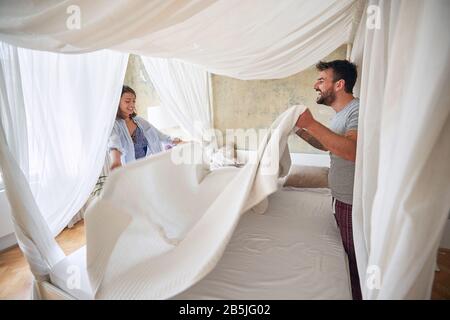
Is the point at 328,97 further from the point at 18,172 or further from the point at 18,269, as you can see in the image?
the point at 18,269

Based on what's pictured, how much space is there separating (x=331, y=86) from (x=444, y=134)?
94cm

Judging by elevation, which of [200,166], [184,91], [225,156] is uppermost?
[184,91]

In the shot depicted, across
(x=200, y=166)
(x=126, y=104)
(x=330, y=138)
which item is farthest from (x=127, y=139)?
(x=330, y=138)

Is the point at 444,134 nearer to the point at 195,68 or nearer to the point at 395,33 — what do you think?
the point at 395,33

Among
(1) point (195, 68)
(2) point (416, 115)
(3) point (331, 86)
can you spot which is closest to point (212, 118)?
(1) point (195, 68)

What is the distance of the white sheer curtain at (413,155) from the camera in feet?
1.93

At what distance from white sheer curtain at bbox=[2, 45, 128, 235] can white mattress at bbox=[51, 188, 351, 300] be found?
43cm

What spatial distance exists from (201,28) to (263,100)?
203cm

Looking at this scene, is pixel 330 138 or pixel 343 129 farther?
pixel 343 129

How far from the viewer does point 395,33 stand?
70 cm

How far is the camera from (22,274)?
6.41ft

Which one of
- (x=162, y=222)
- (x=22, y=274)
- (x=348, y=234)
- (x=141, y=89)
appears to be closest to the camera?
(x=162, y=222)

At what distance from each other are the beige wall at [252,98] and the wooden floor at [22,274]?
1.75m

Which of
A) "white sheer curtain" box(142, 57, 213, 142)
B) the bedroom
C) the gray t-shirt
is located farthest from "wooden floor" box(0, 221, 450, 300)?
"white sheer curtain" box(142, 57, 213, 142)
